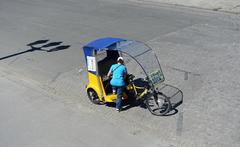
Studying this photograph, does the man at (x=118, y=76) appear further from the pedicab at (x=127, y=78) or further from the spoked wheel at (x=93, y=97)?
the spoked wheel at (x=93, y=97)

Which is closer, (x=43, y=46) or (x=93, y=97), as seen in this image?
(x=93, y=97)

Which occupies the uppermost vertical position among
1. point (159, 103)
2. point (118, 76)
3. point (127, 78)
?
point (118, 76)

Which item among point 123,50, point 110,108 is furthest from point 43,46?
point 123,50

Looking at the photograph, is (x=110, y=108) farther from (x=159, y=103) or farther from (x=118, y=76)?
(x=159, y=103)

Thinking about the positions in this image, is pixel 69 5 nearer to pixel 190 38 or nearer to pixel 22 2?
pixel 22 2

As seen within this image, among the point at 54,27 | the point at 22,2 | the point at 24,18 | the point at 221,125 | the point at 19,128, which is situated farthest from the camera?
the point at 22,2

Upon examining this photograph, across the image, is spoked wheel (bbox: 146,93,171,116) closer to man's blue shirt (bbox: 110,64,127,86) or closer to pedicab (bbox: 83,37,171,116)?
pedicab (bbox: 83,37,171,116)

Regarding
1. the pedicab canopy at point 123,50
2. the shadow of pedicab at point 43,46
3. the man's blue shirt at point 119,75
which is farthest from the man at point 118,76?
the shadow of pedicab at point 43,46

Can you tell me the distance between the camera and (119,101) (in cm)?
1068

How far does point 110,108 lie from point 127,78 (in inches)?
43.8

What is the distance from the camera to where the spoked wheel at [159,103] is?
33.9 ft

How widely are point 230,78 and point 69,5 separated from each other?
14.8 metres

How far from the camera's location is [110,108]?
1118 cm

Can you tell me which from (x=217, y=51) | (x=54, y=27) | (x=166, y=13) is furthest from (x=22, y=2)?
(x=217, y=51)
